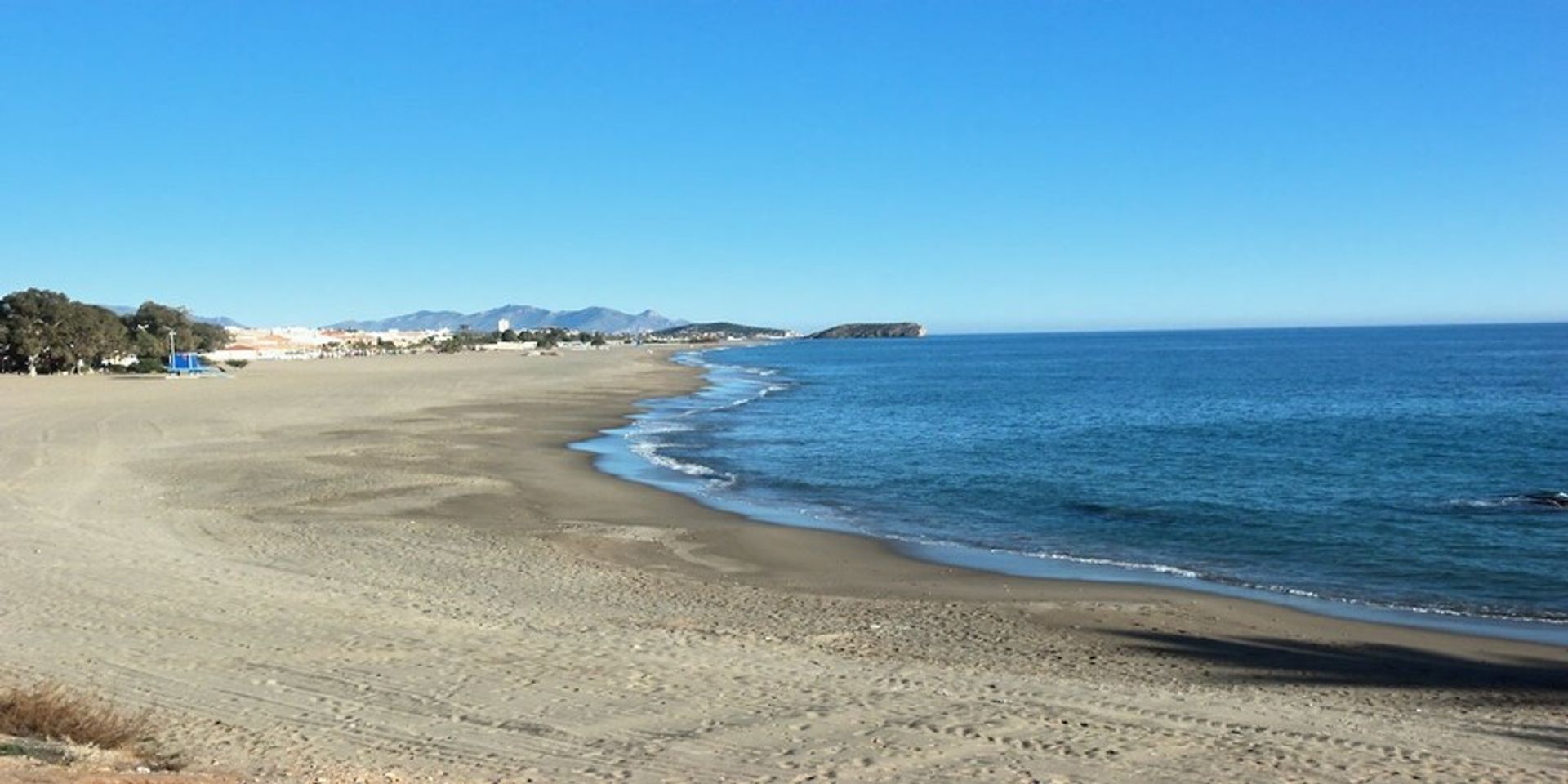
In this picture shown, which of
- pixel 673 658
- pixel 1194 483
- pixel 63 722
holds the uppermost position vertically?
pixel 63 722

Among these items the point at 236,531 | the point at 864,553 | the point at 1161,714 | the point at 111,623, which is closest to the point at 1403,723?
the point at 1161,714

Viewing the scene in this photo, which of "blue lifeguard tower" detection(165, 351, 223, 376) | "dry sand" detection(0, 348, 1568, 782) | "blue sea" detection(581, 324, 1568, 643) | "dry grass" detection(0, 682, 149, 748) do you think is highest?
"blue lifeguard tower" detection(165, 351, 223, 376)

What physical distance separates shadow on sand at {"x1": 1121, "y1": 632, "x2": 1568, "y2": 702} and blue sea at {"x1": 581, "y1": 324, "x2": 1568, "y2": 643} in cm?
186

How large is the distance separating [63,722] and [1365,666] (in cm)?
1161

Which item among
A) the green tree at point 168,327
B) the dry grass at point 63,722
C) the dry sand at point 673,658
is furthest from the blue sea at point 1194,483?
the green tree at point 168,327

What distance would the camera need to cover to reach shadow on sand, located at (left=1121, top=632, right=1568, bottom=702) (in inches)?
448

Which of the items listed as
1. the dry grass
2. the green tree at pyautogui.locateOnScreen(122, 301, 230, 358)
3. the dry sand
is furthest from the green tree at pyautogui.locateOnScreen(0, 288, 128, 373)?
the dry grass

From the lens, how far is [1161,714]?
954cm

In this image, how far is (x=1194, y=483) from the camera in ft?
87.4

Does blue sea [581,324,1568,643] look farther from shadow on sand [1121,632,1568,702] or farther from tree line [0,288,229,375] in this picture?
tree line [0,288,229,375]

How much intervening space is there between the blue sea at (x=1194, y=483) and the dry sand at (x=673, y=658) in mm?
2258

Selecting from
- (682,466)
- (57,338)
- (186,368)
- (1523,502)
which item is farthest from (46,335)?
(1523,502)

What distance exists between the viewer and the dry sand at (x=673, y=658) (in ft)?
27.4

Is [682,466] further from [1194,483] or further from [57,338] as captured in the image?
[57,338]
